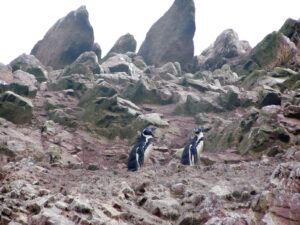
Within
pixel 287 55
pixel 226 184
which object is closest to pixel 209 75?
pixel 287 55

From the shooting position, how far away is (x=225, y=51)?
3628cm

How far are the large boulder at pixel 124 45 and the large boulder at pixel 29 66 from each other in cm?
1353

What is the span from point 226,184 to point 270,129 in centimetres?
763

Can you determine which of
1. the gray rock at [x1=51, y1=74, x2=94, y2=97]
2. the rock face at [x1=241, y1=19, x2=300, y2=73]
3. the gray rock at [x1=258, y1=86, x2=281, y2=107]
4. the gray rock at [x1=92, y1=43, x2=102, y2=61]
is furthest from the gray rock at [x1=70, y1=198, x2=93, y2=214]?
the gray rock at [x1=92, y1=43, x2=102, y2=61]

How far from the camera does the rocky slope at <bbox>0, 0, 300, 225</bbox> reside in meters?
5.81

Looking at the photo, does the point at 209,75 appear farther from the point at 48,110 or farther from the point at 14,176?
the point at 14,176

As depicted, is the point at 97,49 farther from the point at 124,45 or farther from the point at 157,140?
the point at 157,140

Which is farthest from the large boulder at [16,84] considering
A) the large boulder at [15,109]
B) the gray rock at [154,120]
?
the gray rock at [154,120]

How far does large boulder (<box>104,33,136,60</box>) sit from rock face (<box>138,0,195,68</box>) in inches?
85.2

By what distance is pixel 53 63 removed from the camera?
37.6 meters

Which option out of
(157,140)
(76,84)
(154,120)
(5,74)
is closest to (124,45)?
(76,84)

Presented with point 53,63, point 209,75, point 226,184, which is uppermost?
point 53,63

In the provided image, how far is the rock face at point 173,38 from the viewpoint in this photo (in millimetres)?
40719

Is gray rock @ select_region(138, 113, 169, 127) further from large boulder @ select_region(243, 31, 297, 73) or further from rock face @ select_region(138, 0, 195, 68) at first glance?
rock face @ select_region(138, 0, 195, 68)
